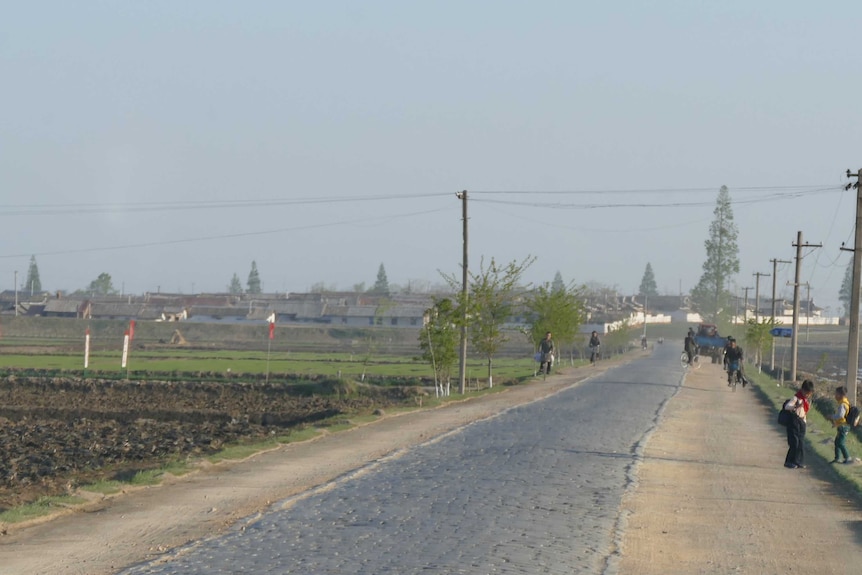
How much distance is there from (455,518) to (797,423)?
28.2 feet

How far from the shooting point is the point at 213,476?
55.9 feet

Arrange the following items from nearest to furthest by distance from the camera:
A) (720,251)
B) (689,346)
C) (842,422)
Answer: (842,422) → (689,346) → (720,251)

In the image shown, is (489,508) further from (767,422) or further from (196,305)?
(196,305)

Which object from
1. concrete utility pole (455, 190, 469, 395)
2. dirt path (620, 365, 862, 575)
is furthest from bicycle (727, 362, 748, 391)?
dirt path (620, 365, 862, 575)

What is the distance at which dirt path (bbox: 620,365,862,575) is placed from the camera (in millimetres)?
11461

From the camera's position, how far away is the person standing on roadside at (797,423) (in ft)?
62.3

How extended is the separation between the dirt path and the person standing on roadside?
210mm

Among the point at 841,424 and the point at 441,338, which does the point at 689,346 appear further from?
the point at 841,424

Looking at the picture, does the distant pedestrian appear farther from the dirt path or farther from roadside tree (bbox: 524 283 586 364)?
Result: roadside tree (bbox: 524 283 586 364)

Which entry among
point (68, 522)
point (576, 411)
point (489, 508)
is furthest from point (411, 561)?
point (576, 411)

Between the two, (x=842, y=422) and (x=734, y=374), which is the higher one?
(x=842, y=422)

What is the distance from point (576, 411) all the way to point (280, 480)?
45.8ft

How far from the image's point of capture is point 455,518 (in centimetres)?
1273

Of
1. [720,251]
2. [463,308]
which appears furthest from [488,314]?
[720,251]
